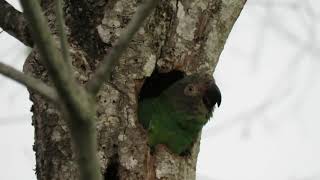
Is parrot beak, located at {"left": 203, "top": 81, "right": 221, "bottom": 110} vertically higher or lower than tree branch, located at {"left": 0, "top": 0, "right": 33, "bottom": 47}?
lower

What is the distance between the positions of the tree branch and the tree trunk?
0.13 metres

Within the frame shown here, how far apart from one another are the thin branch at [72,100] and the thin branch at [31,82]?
0.08 metres

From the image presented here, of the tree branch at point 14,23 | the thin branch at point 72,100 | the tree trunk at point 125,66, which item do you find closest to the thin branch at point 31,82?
the thin branch at point 72,100

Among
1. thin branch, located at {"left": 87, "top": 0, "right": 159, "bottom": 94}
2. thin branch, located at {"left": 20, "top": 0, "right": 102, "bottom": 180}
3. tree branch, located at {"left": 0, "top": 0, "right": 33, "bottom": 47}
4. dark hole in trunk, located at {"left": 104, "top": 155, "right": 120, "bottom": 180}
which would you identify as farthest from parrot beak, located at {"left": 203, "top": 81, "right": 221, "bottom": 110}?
thin branch, located at {"left": 20, "top": 0, "right": 102, "bottom": 180}

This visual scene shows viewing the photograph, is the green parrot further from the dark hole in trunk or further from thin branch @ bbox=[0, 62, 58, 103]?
thin branch @ bbox=[0, 62, 58, 103]

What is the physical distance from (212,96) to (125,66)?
21.5 inches

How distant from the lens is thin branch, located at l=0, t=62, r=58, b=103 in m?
1.63

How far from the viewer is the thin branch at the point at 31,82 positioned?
64.3 inches

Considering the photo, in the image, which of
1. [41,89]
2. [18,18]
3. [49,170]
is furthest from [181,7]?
[41,89]

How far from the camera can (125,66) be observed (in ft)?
9.96

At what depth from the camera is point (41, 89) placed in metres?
1.65

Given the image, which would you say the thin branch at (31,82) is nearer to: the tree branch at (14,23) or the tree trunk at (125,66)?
the tree trunk at (125,66)

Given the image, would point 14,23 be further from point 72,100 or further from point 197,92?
point 72,100

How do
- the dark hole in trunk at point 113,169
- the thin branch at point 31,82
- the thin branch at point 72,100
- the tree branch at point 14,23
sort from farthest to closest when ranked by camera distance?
the tree branch at point 14,23, the dark hole in trunk at point 113,169, the thin branch at point 31,82, the thin branch at point 72,100
